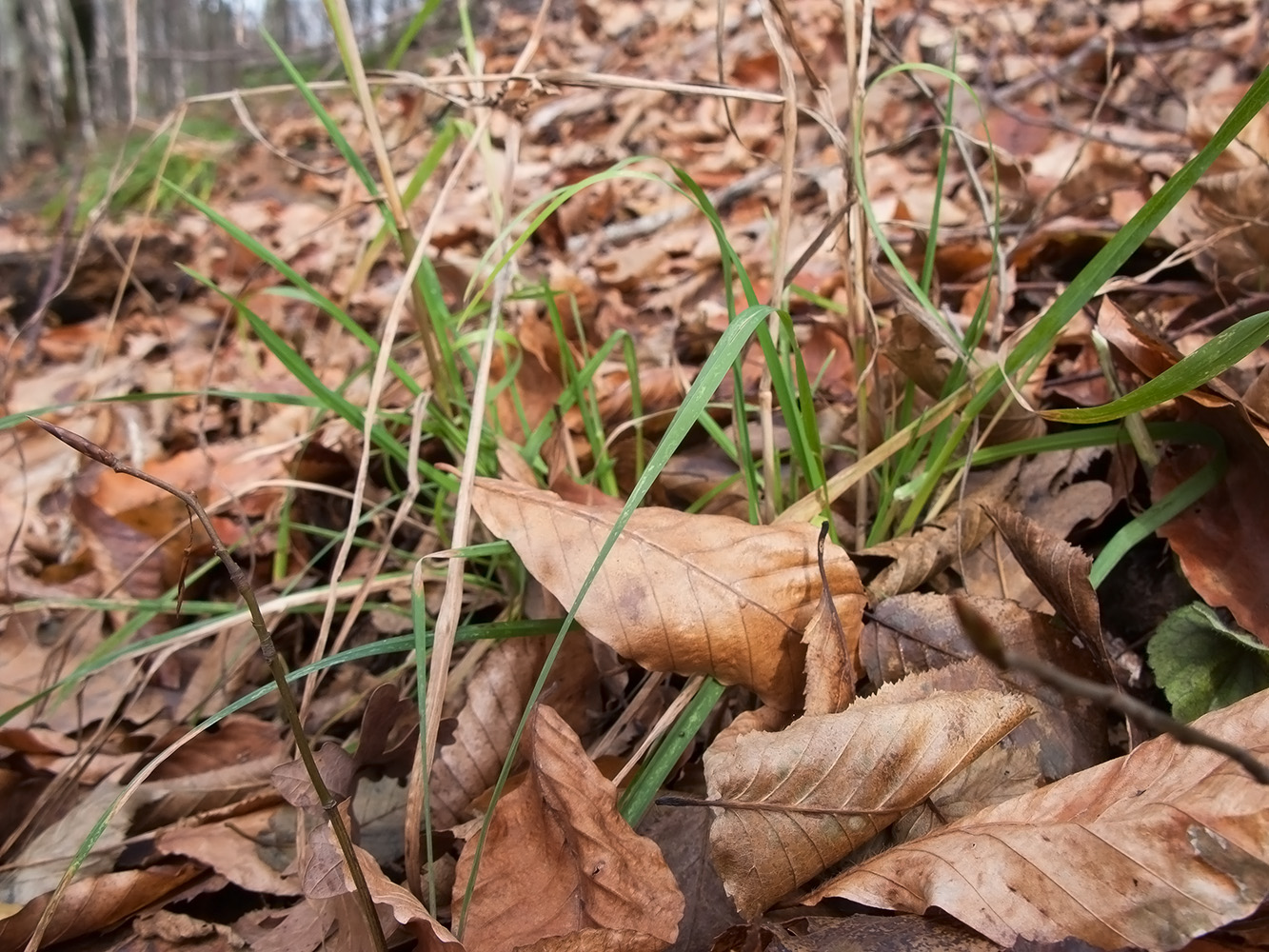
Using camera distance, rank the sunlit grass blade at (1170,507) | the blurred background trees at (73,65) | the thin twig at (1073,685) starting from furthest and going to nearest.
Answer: the blurred background trees at (73,65) < the sunlit grass blade at (1170,507) < the thin twig at (1073,685)

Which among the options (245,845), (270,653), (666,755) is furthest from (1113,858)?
(245,845)

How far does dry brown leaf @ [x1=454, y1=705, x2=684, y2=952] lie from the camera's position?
73cm

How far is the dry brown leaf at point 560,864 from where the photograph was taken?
2.40 feet

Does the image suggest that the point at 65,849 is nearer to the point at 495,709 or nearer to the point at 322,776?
the point at 322,776

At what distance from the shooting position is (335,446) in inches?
62.4

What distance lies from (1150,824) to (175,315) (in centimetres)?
348

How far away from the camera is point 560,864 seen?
786 mm

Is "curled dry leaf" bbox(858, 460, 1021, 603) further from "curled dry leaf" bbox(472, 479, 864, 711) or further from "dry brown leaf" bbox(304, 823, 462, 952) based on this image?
"dry brown leaf" bbox(304, 823, 462, 952)

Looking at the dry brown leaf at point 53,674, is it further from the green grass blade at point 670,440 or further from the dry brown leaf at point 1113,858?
the dry brown leaf at point 1113,858

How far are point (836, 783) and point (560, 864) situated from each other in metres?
0.29

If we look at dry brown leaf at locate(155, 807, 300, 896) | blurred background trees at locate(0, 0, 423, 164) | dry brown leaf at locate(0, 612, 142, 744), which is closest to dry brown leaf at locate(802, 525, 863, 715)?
dry brown leaf at locate(155, 807, 300, 896)


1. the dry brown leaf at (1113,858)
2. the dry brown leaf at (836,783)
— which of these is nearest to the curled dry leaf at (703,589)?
the dry brown leaf at (836,783)

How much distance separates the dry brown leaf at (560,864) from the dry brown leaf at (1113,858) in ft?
0.55

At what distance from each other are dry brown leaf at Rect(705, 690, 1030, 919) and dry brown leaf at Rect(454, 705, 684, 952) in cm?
8
